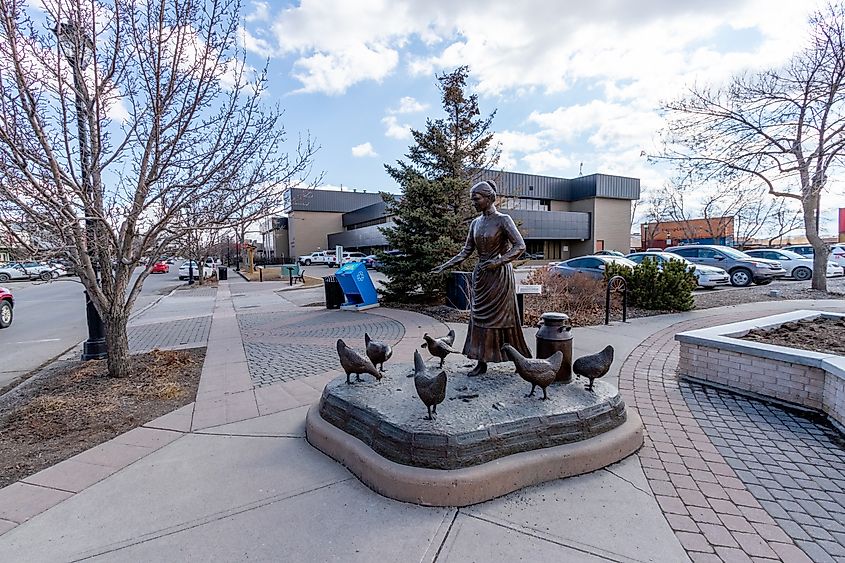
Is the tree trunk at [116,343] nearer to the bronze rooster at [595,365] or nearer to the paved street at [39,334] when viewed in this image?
the paved street at [39,334]

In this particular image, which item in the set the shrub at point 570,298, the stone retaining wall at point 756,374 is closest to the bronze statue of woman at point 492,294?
the stone retaining wall at point 756,374

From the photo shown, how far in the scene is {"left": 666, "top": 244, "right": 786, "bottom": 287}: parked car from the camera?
15.5 metres

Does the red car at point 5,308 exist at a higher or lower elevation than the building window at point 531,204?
lower

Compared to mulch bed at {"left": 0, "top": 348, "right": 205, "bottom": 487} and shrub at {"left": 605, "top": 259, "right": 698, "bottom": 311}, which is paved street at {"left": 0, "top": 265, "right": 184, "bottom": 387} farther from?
shrub at {"left": 605, "top": 259, "right": 698, "bottom": 311}

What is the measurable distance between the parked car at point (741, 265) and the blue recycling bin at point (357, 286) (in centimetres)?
1373

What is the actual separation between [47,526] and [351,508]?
1.82m

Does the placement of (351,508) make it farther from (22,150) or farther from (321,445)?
(22,150)

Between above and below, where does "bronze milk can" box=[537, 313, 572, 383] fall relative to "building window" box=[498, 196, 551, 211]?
below

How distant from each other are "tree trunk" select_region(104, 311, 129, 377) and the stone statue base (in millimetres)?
3261

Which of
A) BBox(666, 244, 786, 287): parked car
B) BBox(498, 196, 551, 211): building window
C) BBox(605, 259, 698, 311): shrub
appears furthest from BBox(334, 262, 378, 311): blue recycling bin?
BBox(498, 196, 551, 211): building window

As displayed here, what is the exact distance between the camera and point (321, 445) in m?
3.40

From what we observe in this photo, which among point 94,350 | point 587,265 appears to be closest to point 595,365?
point 94,350

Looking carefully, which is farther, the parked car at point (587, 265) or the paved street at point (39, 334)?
the parked car at point (587, 265)

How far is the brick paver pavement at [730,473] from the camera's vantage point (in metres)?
2.30
